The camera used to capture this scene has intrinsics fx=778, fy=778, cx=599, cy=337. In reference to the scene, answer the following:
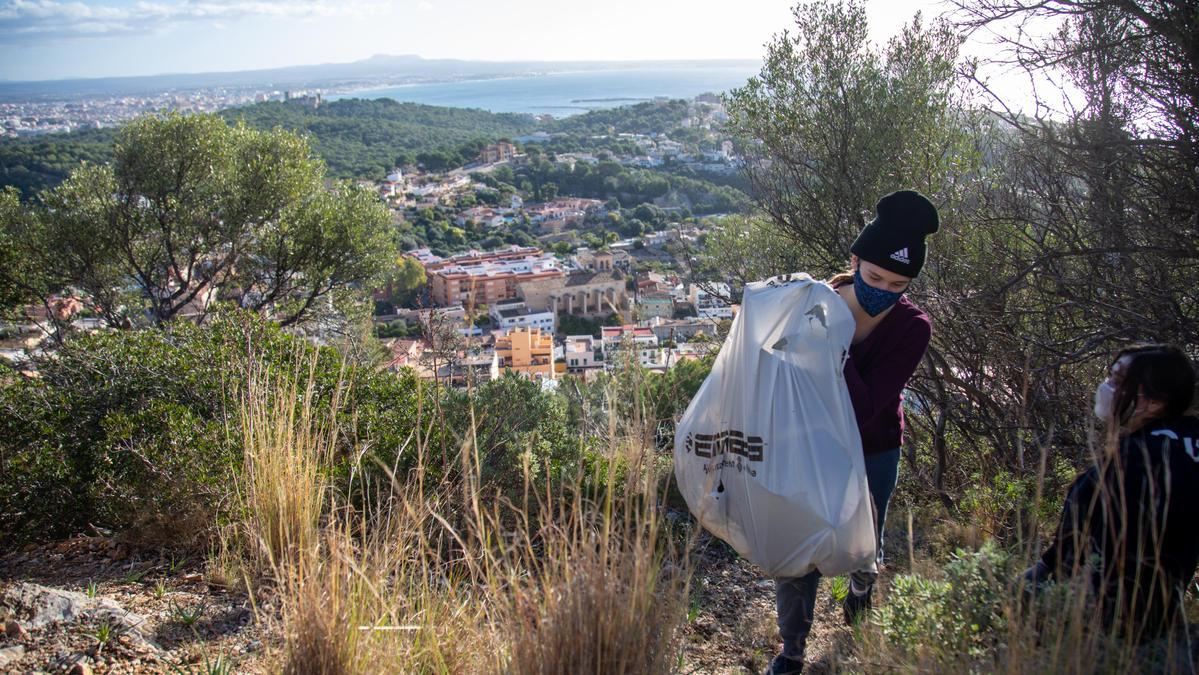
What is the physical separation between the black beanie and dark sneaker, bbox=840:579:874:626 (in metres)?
1.03

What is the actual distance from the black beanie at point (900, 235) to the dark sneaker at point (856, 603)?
40.6 inches

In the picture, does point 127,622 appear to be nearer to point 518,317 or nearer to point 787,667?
point 787,667

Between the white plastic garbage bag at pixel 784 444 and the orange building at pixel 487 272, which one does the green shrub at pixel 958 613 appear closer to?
the white plastic garbage bag at pixel 784 444

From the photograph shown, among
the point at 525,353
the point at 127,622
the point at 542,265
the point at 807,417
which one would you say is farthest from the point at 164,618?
the point at 542,265

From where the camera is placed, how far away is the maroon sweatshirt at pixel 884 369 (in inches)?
86.2

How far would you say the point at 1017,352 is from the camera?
3754mm

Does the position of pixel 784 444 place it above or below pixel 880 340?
below

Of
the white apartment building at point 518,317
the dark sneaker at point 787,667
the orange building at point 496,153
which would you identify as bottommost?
the white apartment building at point 518,317

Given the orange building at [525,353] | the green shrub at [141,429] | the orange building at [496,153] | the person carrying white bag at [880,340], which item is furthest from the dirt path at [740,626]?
the orange building at [496,153]

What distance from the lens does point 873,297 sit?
7.41ft

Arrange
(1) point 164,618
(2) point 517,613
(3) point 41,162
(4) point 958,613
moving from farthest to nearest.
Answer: (3) point 41,162, (1) point 164,618, (4) point 958,613, (2) point 517,613

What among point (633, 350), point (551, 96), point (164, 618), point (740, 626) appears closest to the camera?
point (633, 350)

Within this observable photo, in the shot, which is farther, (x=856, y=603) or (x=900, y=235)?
(x=856, y=603)

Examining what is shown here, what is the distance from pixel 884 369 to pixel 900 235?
1.26ft
